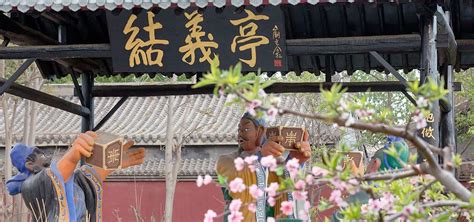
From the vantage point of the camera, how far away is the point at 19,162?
7457mm

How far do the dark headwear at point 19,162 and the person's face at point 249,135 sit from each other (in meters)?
1.74

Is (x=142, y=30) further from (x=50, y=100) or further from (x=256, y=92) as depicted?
(x=256, y=92)

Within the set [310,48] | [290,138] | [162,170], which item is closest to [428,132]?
[310,48]

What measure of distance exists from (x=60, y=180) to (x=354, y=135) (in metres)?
10.9

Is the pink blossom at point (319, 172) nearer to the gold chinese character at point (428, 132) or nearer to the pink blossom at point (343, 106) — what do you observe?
the pink blossom at point (343, 106)

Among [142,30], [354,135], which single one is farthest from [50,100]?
[354,135]

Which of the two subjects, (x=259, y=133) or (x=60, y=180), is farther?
(x=259, y=133)

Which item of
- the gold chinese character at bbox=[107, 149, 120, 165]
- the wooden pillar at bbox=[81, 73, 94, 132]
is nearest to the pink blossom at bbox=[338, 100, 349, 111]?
the gold chinese character at bbox=[107, 149, 120, 165]

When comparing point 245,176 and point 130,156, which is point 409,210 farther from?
point 130,156

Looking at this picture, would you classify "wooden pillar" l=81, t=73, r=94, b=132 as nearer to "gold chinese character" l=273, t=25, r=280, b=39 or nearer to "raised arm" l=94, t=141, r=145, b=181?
"raised arm" l=94, t=141, r=145, b=181

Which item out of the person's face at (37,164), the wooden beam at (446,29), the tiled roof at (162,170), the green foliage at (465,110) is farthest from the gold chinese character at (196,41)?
the green foliage at (465,110)

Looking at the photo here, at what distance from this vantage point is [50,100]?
28.7 ft

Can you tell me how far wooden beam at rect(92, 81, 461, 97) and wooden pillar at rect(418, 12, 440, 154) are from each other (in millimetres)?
1951

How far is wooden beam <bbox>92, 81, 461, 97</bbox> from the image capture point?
928 cm
